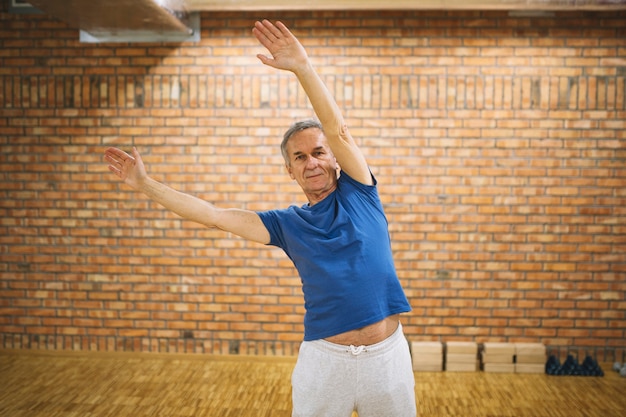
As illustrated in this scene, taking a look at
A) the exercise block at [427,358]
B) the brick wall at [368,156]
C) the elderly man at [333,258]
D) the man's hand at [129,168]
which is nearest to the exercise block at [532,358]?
the brick wall at [368,156]

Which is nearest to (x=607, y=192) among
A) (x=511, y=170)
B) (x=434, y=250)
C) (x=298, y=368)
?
(x=511, y=170)

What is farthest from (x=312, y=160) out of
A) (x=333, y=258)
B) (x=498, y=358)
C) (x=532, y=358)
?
(x=532, y=358)

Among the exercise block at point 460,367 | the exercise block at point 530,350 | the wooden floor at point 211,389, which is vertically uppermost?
the exercise block at point 530,350

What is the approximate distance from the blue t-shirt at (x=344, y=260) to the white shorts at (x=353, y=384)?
8cm

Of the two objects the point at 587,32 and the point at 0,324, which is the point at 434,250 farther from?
the point at 0,324

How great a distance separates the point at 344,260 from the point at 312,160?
1.16 ft

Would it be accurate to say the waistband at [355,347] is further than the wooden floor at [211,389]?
No

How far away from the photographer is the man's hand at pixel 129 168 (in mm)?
2064

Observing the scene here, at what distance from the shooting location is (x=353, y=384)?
5.92 feet

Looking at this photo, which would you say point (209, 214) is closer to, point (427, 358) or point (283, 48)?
point (283, 48)

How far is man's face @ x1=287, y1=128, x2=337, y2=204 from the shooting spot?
6.45 feet

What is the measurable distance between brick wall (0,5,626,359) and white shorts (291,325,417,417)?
2833 mm

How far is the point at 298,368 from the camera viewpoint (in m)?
1.89

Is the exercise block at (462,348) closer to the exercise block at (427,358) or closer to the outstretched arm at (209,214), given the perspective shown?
the exercise block at (427,358)
